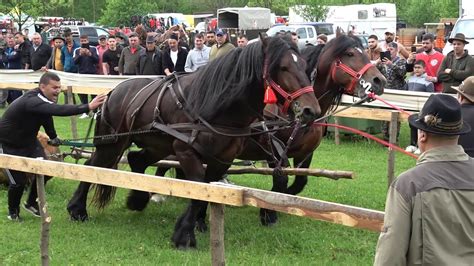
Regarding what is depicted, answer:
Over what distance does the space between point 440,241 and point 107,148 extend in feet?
18.1

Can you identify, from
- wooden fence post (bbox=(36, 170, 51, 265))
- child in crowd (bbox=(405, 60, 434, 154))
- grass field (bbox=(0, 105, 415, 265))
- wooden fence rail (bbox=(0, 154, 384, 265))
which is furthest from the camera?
child in crowd (bbox=(405, 60, 434, 154))

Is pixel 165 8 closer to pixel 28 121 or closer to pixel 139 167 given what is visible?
pixel 139 167

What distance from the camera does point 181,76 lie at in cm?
719

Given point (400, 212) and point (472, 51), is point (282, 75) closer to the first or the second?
point (400, 212)

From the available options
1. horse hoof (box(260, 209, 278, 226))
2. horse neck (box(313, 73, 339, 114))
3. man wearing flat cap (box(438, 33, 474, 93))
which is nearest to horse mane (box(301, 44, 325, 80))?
horse neck (box(313, 73, 339, 114))

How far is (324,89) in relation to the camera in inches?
294

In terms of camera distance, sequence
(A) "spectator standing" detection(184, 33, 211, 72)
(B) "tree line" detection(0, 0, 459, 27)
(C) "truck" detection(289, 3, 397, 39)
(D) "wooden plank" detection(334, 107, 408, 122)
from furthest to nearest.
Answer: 1. (B) "tree line" detection(0, 0, 459, 27)
2. (C) "truck" detection(289, 3, 397, 39)
3. (A) "spectator standing" detection(184, 33, 211, 72)
4. (D) "wooden plank" detection(334, 107, 408, 122)

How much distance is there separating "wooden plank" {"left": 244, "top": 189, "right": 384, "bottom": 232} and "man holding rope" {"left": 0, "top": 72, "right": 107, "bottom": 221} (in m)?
3.52

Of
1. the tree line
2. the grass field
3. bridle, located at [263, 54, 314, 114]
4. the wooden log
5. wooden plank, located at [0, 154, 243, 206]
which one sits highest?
the tree line

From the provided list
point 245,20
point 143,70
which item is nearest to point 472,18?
point 143,70

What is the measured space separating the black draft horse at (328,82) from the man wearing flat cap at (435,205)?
162 inches

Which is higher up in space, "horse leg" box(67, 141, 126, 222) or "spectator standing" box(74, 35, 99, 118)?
"spectator standing" box(74, 35, 99, 118)

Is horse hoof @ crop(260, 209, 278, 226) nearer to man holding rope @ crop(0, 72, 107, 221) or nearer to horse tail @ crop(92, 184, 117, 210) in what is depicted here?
horse tail @ crop(92, 184, 117, 210)

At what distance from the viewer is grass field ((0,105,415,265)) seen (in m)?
6.39
